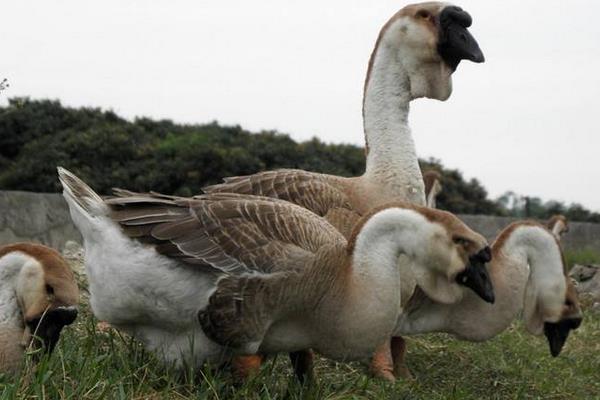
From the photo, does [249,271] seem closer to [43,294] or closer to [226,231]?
[226,231]

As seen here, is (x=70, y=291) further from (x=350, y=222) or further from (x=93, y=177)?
(x=93, y=177)

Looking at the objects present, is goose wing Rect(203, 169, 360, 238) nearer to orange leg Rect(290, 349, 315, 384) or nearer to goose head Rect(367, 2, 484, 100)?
orange leg Rect(290, 349, 315, 384)

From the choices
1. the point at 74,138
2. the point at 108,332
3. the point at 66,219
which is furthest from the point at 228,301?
the point at 74,138

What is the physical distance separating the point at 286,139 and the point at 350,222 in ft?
44.2

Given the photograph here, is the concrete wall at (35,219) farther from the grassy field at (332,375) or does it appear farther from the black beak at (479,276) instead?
the black beak at (479,276)

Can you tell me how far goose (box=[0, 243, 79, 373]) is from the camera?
523cm

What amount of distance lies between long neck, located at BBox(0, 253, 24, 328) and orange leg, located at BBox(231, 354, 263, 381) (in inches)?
47.5

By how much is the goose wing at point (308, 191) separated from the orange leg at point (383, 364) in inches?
37.3

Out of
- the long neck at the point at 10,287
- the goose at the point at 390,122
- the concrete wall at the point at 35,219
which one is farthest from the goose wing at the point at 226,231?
the concrete wall at the point at 35,219

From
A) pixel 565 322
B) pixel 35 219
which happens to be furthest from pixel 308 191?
pixel 35 219

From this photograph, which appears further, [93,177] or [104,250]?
[93,177]

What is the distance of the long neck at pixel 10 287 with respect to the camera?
18.0 ft

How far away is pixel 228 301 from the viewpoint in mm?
4961

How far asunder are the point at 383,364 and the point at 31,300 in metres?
2.44
